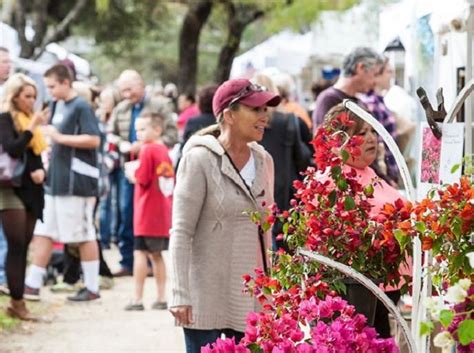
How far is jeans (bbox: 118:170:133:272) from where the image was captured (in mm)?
13156

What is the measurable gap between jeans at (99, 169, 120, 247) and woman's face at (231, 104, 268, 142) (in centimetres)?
960

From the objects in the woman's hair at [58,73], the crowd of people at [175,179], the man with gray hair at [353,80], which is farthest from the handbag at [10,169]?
the man with gray hair at [353,80]

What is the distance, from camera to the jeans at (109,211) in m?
15.4

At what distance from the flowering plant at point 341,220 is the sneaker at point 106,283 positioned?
7602mm

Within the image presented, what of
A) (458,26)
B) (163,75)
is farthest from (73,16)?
(163,75)

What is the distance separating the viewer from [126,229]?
13.2 metres

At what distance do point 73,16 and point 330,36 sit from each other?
6.97 meters

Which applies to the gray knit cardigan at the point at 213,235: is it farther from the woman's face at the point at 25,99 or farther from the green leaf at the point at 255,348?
the woman's face at the point at 25,99

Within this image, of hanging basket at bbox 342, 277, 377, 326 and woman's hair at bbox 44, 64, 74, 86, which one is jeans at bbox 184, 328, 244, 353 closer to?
hanging basket at bbox 342, 277, 377, 326

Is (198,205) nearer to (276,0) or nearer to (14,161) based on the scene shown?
(14,161)

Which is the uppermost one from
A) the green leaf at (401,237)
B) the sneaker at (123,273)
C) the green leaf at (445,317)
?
the green leaf at (401,237)

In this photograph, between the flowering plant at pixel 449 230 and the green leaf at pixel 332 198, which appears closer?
the flowering plant at pixel 449 230

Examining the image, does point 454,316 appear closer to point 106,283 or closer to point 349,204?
point 349,204

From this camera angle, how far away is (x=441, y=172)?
478cm
